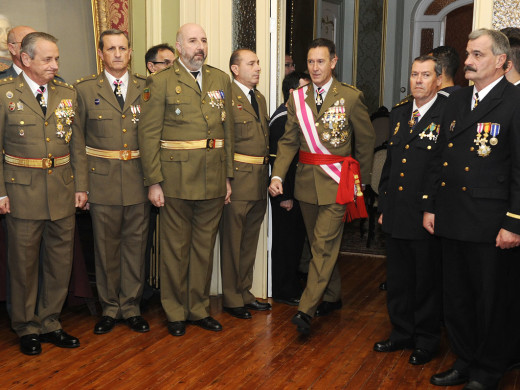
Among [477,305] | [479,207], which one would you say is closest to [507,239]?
[479,207]

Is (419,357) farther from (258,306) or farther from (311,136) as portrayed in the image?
(311,136)

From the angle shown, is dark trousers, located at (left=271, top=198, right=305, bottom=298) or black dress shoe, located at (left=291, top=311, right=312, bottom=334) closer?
black dress shoe, located at (left=291, top=311, right=312, bottom=334)

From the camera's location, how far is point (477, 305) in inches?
117

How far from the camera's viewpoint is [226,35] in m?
4.30

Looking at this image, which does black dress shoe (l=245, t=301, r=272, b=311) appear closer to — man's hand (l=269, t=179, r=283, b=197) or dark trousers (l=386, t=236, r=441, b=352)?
man's hand (l=269, t=179, r=283, b=197)

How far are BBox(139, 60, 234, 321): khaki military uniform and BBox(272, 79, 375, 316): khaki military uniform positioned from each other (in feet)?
1.20

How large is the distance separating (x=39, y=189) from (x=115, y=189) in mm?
444

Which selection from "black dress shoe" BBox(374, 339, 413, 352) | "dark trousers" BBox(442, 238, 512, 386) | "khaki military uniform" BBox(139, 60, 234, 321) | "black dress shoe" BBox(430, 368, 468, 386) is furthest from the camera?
"khaki military uniform" BBox(139, 60, 234, 321)

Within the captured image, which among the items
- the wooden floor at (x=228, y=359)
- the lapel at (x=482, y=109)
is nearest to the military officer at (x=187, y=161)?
the wooden floor at (x=228, y=359)

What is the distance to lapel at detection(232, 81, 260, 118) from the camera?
3.93 m

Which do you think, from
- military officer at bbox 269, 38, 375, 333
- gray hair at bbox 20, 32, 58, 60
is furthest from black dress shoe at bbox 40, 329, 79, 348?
gray hair at bbox 20, 32, 58, 60

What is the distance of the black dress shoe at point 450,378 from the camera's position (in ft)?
9.98

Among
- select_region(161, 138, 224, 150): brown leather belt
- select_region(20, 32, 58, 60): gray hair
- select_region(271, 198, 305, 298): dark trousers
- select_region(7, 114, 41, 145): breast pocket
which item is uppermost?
select_region(20, 32, 58, 60): gray hair

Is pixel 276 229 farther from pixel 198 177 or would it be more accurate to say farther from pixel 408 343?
pixel 408 343
